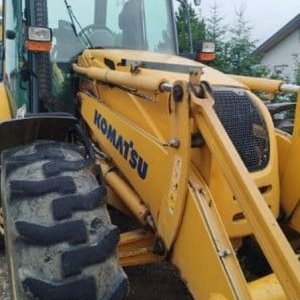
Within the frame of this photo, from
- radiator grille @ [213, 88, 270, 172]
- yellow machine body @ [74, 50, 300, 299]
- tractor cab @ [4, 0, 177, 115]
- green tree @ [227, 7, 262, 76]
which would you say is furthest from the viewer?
green tree @ [227, 7, 262, 76]

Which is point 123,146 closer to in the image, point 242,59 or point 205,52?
point 205,52

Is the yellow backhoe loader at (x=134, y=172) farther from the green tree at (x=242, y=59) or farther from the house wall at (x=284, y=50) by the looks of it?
the house wall at (x=284, y=50)

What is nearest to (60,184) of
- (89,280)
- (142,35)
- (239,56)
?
(89,280)

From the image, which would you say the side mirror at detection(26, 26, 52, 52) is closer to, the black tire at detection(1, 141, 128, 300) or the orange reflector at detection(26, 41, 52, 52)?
the orange reflector at detection(26, 41, 52, 52)

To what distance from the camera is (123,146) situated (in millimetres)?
3324

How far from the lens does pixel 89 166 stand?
9.87ft

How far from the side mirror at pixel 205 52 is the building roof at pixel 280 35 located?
26924 mm

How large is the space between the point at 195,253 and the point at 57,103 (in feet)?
5.99

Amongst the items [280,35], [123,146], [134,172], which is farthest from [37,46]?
[280,35]

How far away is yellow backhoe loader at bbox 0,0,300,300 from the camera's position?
2473 mm

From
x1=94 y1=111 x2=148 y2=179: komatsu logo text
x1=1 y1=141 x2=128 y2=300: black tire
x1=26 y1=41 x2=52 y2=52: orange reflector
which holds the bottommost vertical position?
x1=1 y1=141 x2=128 y2=300: black tire

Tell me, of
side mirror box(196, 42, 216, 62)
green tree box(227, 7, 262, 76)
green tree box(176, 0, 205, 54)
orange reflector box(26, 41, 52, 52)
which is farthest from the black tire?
green tree box(227, 7, 262, 76)

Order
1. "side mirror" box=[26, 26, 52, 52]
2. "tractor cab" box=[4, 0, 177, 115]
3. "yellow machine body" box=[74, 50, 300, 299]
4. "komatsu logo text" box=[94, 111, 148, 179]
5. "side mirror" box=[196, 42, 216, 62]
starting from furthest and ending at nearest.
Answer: "side mirror" box=[196, 42, 216, 62] < "tractor cab" box=[4, 0, 177, 115] < "side mirror" box=[26, 26, 52, 52] < "komatsu logo text" box=[94, 111, 148, 179] < "yellow machine body" box=[74, 50, 300, 299]

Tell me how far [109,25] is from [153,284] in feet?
6.47
